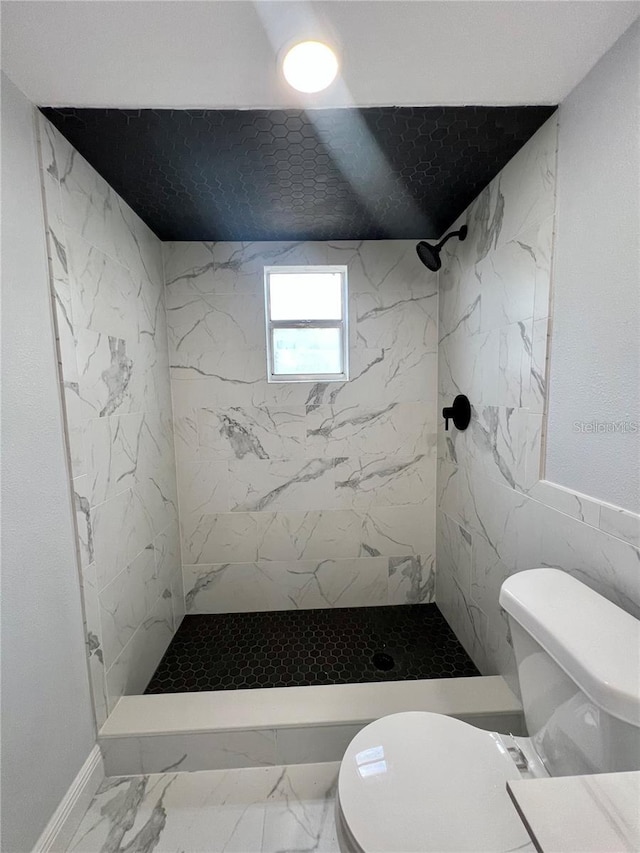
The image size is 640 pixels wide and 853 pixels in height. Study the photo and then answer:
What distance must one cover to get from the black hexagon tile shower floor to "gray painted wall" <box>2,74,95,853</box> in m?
0.58

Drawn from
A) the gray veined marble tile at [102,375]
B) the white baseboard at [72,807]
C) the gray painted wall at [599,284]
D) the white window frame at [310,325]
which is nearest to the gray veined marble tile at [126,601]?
the white baseboard at [72,807]

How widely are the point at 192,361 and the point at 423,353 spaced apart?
51.1 inches

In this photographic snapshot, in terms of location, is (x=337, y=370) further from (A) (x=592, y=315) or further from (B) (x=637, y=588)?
(B) (x=637, y=588)

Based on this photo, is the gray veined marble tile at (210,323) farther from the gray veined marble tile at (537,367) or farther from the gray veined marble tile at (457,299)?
the gray veined marble tile at (537,367)

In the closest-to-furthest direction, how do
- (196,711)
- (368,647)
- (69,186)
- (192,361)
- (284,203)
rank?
(69,186) < (196,711) < (284,203) < (368,647) < (192,361)

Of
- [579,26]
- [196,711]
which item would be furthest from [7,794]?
[579,26]

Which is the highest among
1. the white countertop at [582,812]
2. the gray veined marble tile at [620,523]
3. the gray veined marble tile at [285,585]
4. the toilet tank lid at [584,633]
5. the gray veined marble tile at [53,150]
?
the gray veined marble tile at [53,150]

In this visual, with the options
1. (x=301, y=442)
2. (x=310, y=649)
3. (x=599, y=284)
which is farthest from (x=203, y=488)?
(x=599, y=284)

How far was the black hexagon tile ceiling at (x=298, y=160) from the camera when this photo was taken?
105cm

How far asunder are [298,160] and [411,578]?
2127 mm

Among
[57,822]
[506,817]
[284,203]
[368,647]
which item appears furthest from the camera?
[368,647]

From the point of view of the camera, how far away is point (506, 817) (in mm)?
720

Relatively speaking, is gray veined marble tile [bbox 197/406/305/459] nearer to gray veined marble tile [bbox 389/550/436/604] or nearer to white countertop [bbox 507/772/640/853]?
gray veined marble tile [bbox 389/550/436/604]

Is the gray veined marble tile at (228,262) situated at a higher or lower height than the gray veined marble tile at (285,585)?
higher
